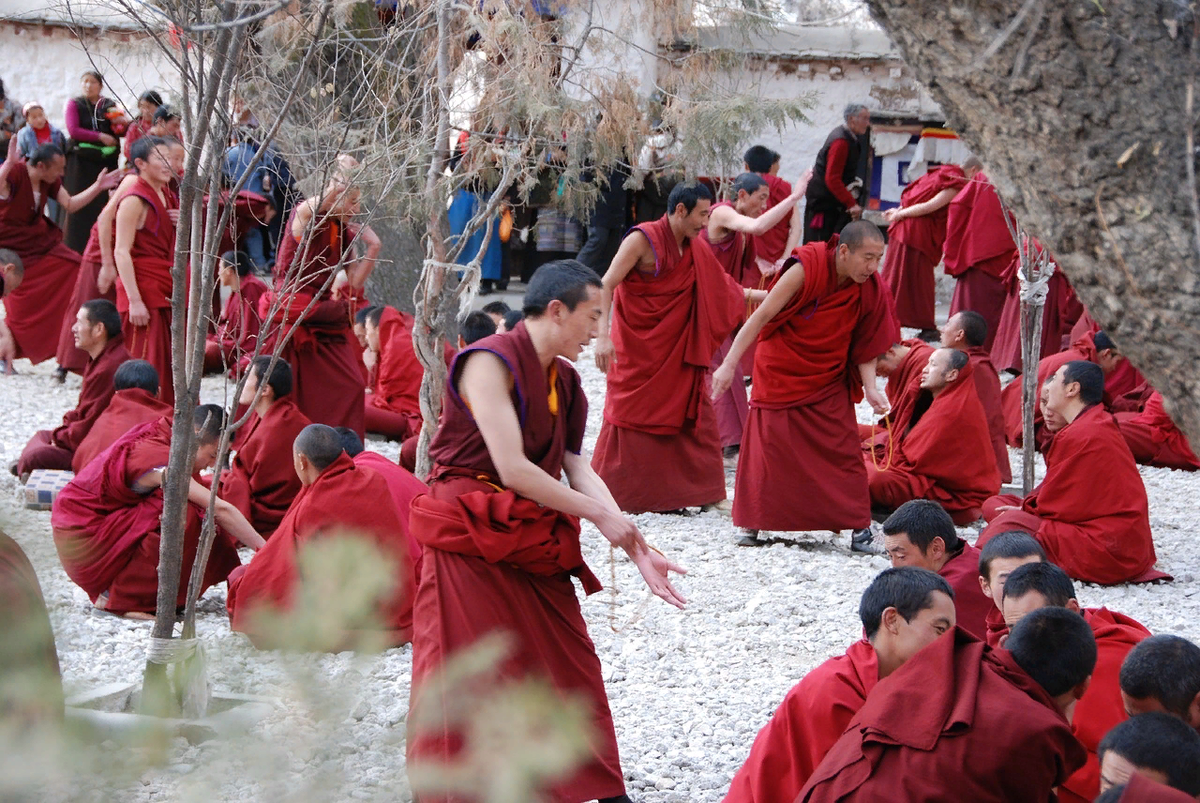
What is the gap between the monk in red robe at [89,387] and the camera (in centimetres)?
588

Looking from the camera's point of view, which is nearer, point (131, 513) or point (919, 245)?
point (131, 513)

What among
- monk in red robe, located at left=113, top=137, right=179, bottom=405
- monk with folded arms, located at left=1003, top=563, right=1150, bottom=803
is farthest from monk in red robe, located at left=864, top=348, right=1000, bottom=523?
monk in red robe, located at left=113, top=137, right=179, bottom=405

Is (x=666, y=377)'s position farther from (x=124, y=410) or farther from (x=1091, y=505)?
(x=124, y=410)

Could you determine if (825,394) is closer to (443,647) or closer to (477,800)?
(443,647)

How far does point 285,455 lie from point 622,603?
1.59 m

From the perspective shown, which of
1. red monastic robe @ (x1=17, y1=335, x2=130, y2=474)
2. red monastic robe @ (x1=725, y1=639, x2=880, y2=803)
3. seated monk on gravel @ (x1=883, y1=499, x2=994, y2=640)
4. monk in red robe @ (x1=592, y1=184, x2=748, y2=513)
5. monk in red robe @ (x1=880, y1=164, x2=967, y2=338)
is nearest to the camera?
red monastic robe @ (x1=725, y1=639, x2=880, y2=803)

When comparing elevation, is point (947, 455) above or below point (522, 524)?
below

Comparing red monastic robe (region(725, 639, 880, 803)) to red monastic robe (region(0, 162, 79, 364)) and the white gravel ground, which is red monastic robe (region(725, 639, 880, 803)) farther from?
red monastic robe (region(0, 162, 79, 364))

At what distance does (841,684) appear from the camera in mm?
2682

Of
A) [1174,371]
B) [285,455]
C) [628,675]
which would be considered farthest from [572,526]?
[285,455]

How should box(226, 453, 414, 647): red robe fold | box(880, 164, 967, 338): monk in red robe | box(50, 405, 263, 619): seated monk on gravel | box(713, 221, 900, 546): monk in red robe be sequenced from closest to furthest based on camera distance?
box(226, 453, 414, 647): red robe fold < box(50, 405, 263, 619): seated monk on gravel < box(713, 221, 900, 546): monk in red robe < box(880, 164, 967, 338): monk in red robe

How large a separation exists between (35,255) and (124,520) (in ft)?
15.6

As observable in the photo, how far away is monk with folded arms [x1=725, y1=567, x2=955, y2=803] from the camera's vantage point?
2674 millimetres

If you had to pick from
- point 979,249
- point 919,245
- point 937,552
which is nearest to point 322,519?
point 937,552
